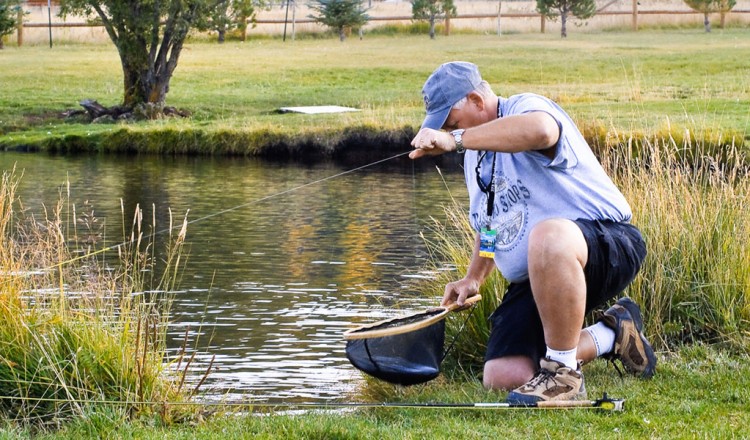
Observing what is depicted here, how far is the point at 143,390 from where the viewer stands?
18.2 ft

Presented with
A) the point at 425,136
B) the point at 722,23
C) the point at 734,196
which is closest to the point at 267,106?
the point at 734,196

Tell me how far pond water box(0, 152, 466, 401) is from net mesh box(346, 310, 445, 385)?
0.86 meters

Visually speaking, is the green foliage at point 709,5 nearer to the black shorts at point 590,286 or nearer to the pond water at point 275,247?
the pond water at point 275,247

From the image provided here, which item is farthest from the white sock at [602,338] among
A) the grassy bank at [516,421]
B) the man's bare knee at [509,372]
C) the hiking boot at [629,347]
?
the man's bare knee at [509,372]

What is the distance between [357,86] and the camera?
33125 mm

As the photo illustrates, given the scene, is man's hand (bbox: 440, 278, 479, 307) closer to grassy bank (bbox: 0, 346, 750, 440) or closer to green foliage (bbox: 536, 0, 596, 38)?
grassy bank (bbox: 0, 346, 750, 440)

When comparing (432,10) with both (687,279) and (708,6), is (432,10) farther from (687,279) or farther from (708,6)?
(687,279)

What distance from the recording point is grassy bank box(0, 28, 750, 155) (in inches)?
841

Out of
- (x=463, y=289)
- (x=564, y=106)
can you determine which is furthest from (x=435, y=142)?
(x=564, y=106)

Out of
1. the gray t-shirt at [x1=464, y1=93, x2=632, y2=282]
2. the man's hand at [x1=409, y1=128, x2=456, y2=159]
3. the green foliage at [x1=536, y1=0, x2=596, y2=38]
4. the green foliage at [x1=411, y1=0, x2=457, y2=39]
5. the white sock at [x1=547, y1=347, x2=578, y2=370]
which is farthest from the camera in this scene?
the green foliage at [x1=411, y1=0, x2=457, y2=39]

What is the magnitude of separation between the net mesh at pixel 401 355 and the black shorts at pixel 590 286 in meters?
0.34

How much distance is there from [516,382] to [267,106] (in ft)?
77.3

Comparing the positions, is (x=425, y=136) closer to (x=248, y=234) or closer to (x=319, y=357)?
(x=319, y=357)

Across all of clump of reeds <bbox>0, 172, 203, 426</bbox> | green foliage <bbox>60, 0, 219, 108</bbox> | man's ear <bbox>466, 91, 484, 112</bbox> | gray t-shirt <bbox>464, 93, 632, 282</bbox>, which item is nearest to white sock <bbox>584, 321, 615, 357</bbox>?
gray t-shirt <bbox>464, 93, 632, 282</bbox>
